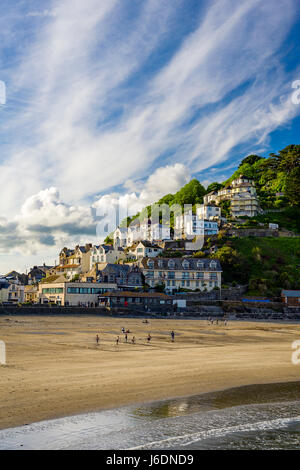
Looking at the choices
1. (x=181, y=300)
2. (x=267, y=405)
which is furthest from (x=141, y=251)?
(x=267, y=405)

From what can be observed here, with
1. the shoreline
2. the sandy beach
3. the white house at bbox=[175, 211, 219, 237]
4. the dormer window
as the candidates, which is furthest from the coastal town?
the shoreline

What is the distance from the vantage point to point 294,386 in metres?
20.9

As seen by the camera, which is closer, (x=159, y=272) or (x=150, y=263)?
(x=159, y=272)

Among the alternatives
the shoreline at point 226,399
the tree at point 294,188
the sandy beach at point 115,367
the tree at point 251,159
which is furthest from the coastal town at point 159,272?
the tree at point 251,159

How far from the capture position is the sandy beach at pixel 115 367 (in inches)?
622

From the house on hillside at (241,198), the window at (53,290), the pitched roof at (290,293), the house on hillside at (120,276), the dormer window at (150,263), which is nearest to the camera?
the window at (53,290)

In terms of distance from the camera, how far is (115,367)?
22656 mm

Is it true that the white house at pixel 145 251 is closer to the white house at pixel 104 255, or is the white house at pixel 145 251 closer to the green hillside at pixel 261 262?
the white house at pixel 104 255

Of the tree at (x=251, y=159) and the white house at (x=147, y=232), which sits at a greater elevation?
the tree at (x=251, y=159)

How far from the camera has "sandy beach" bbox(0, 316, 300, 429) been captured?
51.9 feet

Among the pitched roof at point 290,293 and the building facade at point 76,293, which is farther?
the pitched roof at point 290,293

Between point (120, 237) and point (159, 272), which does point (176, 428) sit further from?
point (120, 237)

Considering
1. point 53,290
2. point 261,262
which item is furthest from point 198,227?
point 53,290

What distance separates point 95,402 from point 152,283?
2404 inches
